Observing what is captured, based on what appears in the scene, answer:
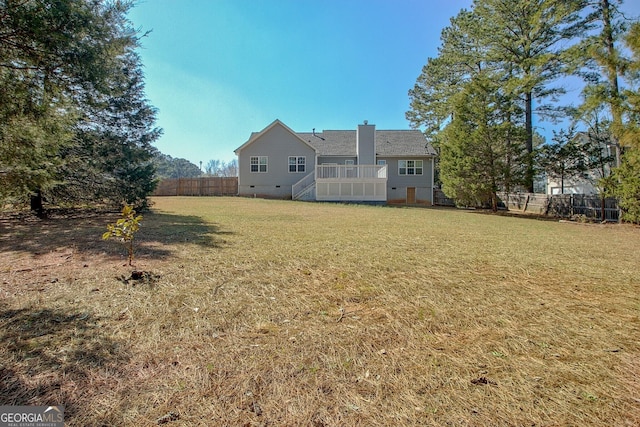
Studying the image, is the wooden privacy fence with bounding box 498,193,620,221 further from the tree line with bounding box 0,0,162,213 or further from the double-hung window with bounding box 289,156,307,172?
the tree line with bounding box 0,0,162,213

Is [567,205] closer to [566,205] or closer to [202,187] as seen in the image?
[566,205]

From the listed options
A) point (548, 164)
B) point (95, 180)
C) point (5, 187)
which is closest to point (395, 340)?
point (5, 187)

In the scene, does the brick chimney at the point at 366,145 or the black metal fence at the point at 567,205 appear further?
the brick chimney at the point at 366,145

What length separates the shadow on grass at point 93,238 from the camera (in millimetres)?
5570

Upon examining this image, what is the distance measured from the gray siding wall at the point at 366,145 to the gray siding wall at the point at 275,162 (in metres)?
3.98

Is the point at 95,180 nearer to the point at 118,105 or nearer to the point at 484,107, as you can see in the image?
the point at 118,105

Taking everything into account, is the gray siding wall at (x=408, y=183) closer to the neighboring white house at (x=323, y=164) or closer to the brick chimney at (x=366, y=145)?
the neighboring white house at (x=323, y=164)

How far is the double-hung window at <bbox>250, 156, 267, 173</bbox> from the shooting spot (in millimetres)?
24938

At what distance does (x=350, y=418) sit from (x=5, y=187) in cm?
789

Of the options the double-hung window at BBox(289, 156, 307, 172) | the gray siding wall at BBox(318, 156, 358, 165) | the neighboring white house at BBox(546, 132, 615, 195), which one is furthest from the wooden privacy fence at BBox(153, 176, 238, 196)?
the neighboring white house at BBox(546, 132, 615, 195)

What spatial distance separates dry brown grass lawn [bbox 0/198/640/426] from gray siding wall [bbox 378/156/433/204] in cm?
2101

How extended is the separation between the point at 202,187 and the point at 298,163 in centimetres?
1093

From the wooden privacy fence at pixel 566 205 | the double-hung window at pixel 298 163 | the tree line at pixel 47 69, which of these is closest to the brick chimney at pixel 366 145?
the double-hung window at pixel 298 163

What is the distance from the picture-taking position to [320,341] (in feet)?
8.29
